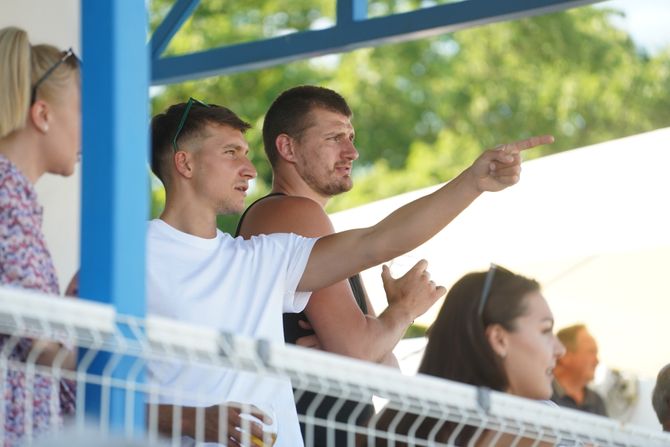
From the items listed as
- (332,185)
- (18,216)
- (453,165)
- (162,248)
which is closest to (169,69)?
(332,185)

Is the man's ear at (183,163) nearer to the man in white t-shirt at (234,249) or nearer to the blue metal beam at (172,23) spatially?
the man in white t-shirt at (234,249)

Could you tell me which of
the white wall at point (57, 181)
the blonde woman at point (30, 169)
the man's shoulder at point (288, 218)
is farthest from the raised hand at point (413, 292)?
the white wall at point (57, 181)

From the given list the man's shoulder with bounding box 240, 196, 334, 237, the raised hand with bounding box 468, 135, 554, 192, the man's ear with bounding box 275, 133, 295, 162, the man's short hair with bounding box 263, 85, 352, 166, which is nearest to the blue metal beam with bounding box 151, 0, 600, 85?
the man's short hair with bounding box 263, 85, 352, 166

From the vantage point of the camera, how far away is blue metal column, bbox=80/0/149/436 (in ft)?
7.56

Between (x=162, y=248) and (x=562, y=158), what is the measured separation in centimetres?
289

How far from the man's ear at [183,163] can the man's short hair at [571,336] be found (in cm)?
376

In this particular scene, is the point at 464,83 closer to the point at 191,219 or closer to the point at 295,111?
the point at 295,111

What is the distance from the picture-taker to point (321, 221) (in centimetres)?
367

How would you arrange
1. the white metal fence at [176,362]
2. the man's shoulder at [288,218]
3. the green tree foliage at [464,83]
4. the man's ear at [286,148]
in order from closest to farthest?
the white metal fence at [176,362]
the man's shoulder at [288,218]
the man's ear at [286,148]
the green tree foliage at [464,83]

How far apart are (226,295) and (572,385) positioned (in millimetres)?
3999

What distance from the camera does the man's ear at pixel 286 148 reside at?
400 centimetres

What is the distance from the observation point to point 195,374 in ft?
10.0

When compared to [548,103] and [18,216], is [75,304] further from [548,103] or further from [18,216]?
[548,103]

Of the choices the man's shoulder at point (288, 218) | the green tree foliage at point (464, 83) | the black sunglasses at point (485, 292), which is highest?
the green tree foliage at point (464, 83)
